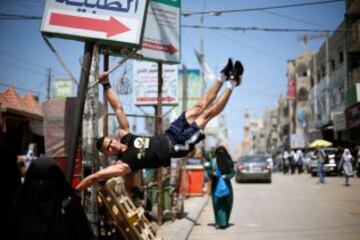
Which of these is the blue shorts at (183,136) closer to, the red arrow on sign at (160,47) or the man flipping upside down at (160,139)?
the man flipping upside down at (160,139)

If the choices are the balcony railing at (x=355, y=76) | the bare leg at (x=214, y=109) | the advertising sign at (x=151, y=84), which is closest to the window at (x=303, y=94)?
the balcony railing at (x=355, y=76)

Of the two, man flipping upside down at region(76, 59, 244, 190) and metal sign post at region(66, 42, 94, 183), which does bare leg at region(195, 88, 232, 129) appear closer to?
man flipping upside down at region(76, 59, 244, 190)

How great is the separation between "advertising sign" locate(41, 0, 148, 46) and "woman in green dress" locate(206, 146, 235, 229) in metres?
5.23

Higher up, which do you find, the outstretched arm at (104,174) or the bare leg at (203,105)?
the bare leg at (203,105)

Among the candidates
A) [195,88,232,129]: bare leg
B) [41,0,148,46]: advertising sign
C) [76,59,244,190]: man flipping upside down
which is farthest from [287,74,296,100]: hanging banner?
[41,0,148,46]: advertising sign

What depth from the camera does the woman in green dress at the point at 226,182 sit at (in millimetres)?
10781

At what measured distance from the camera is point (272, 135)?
10712cm

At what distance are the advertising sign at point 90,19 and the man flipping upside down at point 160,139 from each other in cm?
59

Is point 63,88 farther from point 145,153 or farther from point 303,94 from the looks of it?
point 303,94

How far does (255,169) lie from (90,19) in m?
22.6

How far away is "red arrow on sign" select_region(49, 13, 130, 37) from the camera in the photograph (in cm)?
639

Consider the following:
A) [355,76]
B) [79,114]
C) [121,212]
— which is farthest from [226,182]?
[355,76]

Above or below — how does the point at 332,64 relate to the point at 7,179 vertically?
above

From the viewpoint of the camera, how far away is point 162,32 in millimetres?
10711
